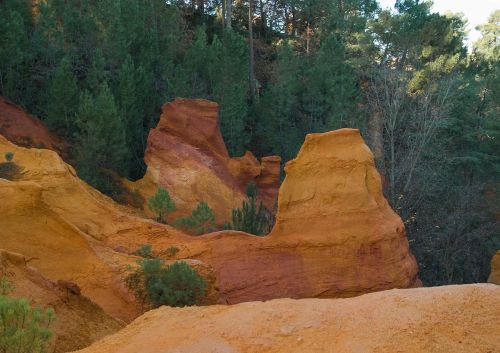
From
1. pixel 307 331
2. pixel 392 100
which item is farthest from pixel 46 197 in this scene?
pixel 392 100

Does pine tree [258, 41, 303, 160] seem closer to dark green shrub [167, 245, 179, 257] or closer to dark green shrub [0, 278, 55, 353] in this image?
dark green shrub [167, 245, 179, 257]

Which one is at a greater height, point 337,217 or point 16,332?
point 16,332

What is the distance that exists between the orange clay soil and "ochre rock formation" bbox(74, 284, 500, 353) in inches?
229

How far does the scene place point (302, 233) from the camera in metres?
12.8

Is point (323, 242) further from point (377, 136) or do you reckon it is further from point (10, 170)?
point (377, 136)

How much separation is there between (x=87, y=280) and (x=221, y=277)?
341cm

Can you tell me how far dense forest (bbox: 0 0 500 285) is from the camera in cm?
1795

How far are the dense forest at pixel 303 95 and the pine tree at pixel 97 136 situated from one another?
4 cm

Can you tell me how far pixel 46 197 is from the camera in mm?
11570

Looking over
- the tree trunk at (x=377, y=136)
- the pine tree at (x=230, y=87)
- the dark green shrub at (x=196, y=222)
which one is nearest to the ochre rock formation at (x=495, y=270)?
the tree trunk at (x=377, y=136)

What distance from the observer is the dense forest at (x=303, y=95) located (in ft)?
58.9

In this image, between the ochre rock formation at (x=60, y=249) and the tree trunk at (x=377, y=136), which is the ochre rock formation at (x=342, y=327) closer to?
the ochre rock formation at (x=60, y=249)

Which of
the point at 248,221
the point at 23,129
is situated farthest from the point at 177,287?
the point at 23,129

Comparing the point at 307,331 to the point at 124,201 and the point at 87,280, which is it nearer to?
the point at 87,280
